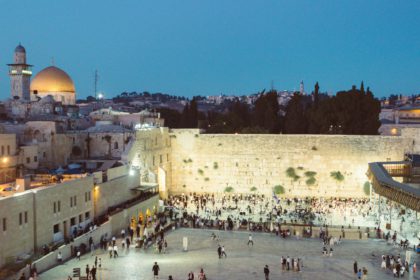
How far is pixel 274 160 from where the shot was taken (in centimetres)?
3609

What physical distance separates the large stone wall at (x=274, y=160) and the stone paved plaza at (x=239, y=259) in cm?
1145

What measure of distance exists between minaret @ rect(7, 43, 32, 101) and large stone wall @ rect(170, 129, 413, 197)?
52.6ft

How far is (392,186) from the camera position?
2072 cm

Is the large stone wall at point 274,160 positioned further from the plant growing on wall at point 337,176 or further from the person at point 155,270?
the person at point 155,270

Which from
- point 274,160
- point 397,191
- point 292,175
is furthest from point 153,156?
point 397,191

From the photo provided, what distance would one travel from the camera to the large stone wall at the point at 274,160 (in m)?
34.5

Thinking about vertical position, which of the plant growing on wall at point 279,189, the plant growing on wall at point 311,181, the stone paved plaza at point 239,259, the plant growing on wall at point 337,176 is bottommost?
the stone paved plaza at point 239,259

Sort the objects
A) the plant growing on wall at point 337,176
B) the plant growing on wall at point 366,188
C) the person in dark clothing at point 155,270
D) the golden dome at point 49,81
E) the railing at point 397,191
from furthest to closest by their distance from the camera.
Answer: the golden dome at point 49,81, the plant growing on wall at point 337,176, the plant growing on wall at point 366,188, the railing at point 397,191, the person in dark clothing at point 155,270

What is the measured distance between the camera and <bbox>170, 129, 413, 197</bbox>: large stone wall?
3447 centimetres

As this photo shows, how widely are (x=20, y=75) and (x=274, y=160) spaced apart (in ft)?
77.6

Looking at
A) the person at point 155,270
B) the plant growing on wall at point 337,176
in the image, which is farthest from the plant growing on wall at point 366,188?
the person at point 155,270

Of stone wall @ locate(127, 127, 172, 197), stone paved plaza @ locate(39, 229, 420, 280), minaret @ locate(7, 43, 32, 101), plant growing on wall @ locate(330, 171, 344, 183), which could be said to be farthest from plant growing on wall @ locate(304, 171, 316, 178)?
minaret @ locate(7, 43, 32, 101)

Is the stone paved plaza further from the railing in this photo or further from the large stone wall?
the large stone wall

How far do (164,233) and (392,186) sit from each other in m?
10.7
